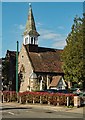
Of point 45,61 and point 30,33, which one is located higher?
point 30,33

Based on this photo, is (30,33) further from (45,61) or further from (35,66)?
(35,66)

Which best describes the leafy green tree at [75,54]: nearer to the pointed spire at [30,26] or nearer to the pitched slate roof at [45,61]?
the pitched slate roof at [45,61]

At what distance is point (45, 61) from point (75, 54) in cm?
3487

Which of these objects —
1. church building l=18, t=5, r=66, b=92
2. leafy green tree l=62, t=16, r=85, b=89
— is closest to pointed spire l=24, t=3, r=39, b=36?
church building l=18, t=5, r=66, b=92

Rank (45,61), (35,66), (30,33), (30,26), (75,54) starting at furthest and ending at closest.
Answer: (30,33) → (30,26) → (45,61) → (35,66) → (75,54)

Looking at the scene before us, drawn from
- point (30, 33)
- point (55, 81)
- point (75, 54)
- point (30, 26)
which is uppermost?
point (30, 26)

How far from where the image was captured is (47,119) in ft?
60.4

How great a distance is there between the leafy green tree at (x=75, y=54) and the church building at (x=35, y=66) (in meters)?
26.9

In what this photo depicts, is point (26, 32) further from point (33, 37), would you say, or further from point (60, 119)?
point (60, 119)

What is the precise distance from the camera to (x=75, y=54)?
105 ft

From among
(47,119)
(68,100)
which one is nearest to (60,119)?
(47,119)

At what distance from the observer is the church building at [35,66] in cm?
6253

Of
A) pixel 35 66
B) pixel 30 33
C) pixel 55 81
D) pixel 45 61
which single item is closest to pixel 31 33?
pixel 30 33

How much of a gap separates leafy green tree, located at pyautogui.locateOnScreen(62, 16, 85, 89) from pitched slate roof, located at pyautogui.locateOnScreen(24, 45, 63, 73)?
28.7 meters
